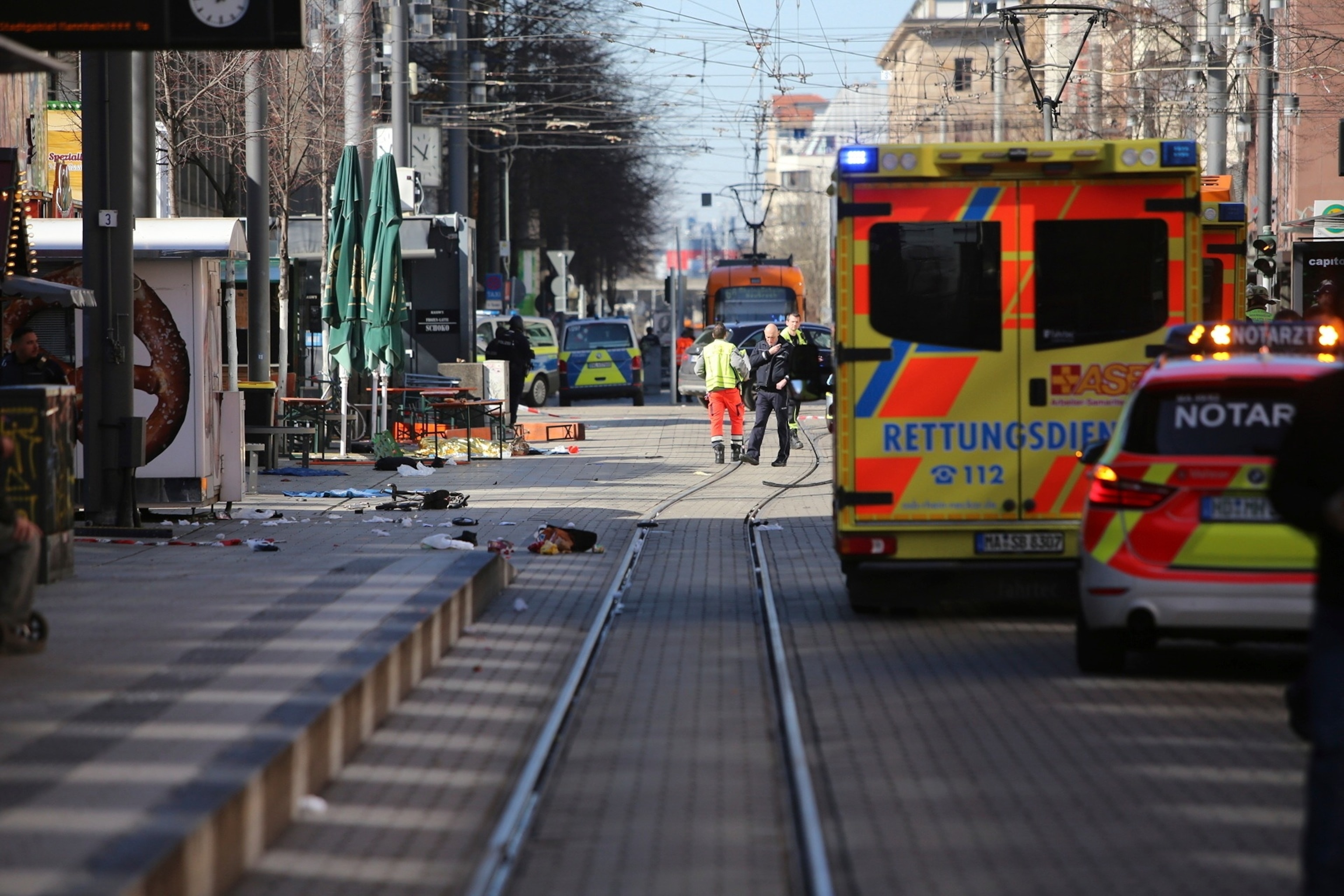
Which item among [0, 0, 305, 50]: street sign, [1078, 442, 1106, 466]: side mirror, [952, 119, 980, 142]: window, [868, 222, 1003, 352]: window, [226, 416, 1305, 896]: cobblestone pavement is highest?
[952, 119, 980, 142]: window

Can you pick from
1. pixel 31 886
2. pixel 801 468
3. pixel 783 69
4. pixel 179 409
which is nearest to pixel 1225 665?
pixel 31 886

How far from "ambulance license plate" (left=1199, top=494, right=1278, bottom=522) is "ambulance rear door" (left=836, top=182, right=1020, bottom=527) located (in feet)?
8.18

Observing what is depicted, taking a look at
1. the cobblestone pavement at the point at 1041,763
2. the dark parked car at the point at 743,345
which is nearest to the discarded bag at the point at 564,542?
the cobblestone pavement at the point at 1041,763

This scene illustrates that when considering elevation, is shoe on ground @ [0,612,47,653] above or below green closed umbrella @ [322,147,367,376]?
below

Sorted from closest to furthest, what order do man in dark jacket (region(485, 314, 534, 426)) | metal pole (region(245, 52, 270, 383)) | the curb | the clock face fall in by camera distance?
1. the curb
2. the clock face
3. metal pole (region(245, 52, 270, 383))
4. man in dark jacket (region(485, 314, 534, 426))

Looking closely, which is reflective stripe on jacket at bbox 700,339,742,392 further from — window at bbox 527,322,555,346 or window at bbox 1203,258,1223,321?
window at bbox 527,322,555,346

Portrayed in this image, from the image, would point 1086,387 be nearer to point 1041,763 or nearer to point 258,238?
point 1041,763

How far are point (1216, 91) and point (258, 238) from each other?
63.3ft

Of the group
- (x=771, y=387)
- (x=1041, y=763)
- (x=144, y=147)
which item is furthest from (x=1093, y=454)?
(x=771, y=387)

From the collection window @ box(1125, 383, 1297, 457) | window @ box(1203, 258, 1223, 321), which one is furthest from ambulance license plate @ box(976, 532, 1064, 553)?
window @ box(1203, 258, 1223, 321)

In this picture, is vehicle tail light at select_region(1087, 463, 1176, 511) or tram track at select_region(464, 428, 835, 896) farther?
vehicle tail light at select_region(1087, 463, 1176, 511)

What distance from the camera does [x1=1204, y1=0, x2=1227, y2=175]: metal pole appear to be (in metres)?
32.2

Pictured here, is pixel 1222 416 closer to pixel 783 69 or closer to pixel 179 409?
pixel 179 409

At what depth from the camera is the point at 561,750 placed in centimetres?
761
